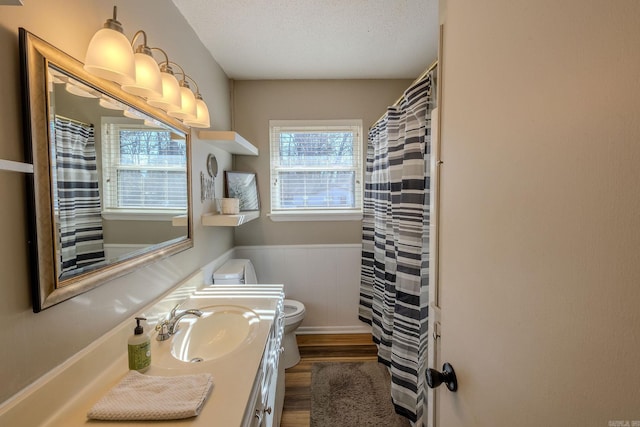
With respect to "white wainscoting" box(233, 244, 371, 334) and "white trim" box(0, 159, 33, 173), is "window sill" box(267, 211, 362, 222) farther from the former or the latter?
"white trim" box(0, 159, 33, 173)

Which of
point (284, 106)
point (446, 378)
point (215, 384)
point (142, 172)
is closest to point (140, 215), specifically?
point (142, 172)

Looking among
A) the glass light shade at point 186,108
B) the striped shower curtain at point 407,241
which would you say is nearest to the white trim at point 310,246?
the striped shower curtain at point 407,241

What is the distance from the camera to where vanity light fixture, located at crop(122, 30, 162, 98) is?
0.98 meters

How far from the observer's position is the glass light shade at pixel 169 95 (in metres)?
1.16

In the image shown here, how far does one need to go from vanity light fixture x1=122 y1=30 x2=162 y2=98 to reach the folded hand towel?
982mm

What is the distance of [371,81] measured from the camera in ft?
8.55

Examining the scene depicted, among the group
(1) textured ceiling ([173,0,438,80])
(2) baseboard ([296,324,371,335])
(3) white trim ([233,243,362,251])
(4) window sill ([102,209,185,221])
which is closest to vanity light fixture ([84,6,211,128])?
(4) window sill ([102,209,185,221])

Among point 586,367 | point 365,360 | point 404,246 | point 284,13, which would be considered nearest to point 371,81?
point 284,13

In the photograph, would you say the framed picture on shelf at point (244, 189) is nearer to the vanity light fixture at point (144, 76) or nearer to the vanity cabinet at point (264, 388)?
the vanity cabinet at point (264, 388)

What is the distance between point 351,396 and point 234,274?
118cm

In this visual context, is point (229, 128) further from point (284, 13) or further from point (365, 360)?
point (365, 360)

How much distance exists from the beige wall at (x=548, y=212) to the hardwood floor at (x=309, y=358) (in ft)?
4.57

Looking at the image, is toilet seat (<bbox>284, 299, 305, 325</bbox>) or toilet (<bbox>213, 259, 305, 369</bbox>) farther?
toilet seat (<bbox>284, 299, 305, 325</bbox>)

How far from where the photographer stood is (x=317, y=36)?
1897mm
